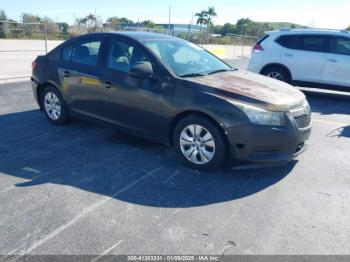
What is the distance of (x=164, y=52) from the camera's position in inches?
192

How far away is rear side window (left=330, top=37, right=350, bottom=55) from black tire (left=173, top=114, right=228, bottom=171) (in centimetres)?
641

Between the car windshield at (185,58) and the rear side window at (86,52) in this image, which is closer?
the car windshield at (185,58)

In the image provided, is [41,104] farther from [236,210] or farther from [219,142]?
[236,210]

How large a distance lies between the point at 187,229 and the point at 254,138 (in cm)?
141

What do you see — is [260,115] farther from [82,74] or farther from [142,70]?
[82,74]

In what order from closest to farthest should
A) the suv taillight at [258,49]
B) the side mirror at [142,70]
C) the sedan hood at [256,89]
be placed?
the sedan hood at [256,89], the side mirror at [142,70], the suv taillight at [258,49]

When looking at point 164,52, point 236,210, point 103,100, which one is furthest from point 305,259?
point 103,100

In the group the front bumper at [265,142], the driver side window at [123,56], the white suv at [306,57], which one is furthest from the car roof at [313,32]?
the driver side window at [123,56]

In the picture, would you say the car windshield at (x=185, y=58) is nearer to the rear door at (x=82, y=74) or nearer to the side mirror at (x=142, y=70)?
the side mirror at (x=142, y=70)

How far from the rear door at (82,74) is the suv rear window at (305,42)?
20.1 ft

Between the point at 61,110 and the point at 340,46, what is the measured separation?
711 centimetres

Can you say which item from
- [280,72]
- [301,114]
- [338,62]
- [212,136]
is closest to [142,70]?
[212,136]

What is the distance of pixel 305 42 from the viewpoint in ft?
31.0

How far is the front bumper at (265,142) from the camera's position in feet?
13.1
